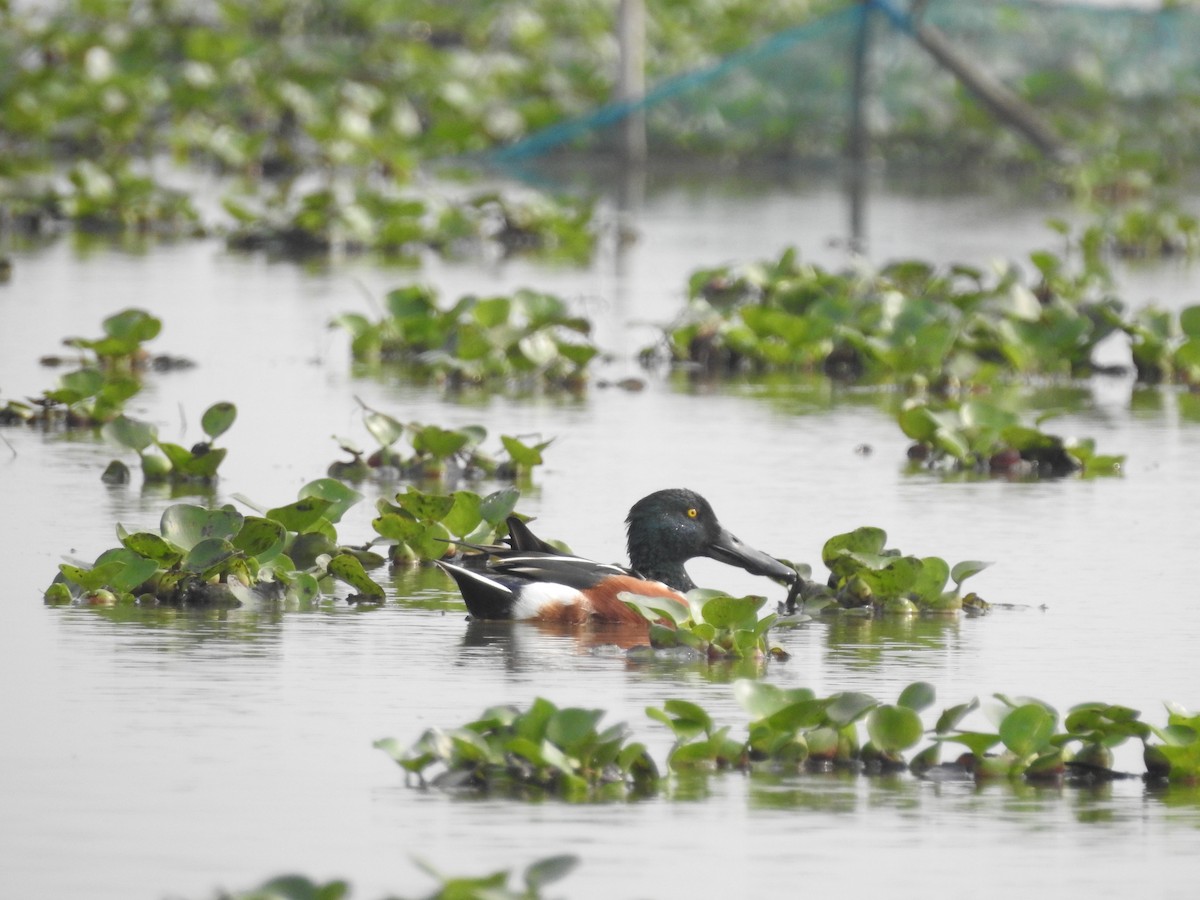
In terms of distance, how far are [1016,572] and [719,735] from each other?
97.9 inches

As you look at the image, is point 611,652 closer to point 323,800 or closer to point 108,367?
point 323,800

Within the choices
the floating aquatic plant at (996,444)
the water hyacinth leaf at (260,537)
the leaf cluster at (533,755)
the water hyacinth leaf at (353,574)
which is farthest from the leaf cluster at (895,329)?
the leaf cluster at (533,755)

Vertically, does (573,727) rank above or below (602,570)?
below

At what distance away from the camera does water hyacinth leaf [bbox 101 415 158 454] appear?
837cm

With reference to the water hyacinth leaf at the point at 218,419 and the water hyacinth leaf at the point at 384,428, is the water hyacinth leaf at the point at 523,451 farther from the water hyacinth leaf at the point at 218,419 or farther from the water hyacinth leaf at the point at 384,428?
the water hyacinth leaf at the point at 218,419

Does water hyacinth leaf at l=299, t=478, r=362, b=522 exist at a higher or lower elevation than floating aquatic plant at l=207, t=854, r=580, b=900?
higher

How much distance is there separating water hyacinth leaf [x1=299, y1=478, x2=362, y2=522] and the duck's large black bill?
100cm

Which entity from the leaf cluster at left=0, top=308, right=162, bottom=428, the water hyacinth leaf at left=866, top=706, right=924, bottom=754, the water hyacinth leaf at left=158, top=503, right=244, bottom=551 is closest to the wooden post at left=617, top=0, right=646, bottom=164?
the leaf cluster at left=0, top=308, right=162, bottom=428

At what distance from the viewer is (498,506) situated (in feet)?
23.6

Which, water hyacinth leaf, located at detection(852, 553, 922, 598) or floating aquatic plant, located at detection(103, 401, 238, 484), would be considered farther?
floating aquatic plant, located at detection(103, 401, 238, 484)

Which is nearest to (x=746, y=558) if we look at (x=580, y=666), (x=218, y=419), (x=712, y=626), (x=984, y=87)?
(x=712, y=626)

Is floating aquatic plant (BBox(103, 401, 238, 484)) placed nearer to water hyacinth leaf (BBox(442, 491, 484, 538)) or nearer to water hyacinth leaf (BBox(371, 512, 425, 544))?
water hyacinth leaf (BBox(371, 512, 425, 544))

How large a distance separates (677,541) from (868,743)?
66.9 inches

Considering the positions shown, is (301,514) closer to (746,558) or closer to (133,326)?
(746,558)
